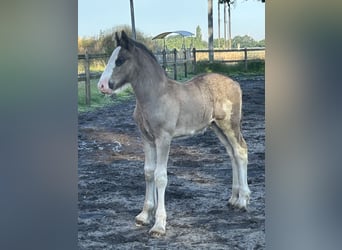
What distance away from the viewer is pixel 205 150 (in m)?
2.43

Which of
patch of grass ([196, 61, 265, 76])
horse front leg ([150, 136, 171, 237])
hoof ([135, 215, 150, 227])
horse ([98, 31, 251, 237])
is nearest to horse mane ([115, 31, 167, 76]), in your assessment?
horse ([98, 31, 251, 237])

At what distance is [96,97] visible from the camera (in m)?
2.34

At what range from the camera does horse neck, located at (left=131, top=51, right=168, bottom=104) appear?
2365 mm

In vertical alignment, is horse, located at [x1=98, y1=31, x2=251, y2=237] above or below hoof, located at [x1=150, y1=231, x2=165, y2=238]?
above

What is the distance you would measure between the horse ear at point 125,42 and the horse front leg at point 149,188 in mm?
416

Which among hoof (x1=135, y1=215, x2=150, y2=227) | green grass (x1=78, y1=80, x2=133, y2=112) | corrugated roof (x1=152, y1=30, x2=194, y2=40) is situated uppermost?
corrugated roof (x1=152, y1=30, x2=194, y2=40)

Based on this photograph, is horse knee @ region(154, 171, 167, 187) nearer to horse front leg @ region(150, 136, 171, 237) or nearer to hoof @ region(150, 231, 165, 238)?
horse front leg @ region(150, 136, 171, 237)

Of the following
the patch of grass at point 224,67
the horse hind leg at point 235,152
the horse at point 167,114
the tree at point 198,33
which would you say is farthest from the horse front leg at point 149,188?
the tree at point 198,33

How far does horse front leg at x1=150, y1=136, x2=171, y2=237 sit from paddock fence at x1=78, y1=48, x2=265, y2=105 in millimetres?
297

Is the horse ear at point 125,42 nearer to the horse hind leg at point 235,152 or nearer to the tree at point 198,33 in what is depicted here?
the tree at point 198,33
